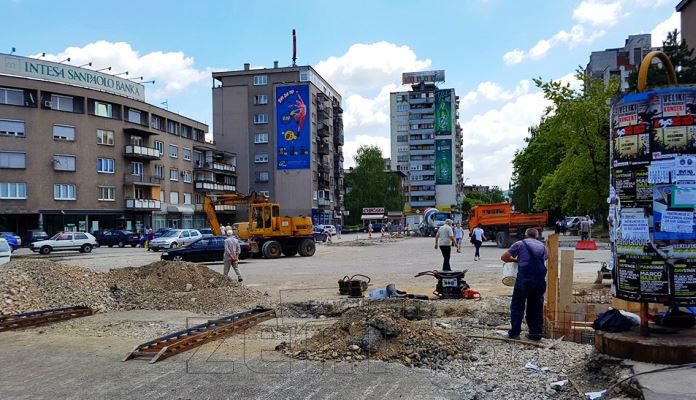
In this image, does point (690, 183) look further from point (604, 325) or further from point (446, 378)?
point (446, 378)

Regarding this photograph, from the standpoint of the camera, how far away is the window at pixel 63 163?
54662 mm

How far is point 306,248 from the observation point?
106ft

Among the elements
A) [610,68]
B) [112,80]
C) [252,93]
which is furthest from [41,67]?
[610,68]

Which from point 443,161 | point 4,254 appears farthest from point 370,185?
point 4,254

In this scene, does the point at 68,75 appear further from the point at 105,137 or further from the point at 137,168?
the point at 137,168

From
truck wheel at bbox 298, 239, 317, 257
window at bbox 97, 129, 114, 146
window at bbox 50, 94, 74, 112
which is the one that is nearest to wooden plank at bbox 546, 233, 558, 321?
truck wheel at bbox 298, 239, 317, 257

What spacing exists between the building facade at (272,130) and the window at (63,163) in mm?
29717

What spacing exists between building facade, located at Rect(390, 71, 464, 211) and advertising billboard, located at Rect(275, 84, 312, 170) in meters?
55.2

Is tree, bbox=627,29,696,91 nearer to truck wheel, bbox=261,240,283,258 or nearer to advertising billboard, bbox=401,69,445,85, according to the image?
truck wheel, bbox=261,240,283,258

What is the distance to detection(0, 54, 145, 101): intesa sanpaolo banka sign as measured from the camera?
54562mm

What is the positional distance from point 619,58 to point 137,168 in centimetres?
7521

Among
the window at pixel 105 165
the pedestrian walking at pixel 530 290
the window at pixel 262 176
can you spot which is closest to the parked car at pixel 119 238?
the window at pixel 105 165

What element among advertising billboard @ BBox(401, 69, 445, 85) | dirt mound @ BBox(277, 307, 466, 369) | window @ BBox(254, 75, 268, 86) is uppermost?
advertising billboard @ BBox(401, 69, 445, 85)

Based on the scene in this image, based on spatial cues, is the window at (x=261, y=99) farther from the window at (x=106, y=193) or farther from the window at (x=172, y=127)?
the window at (x=106, y=193)
